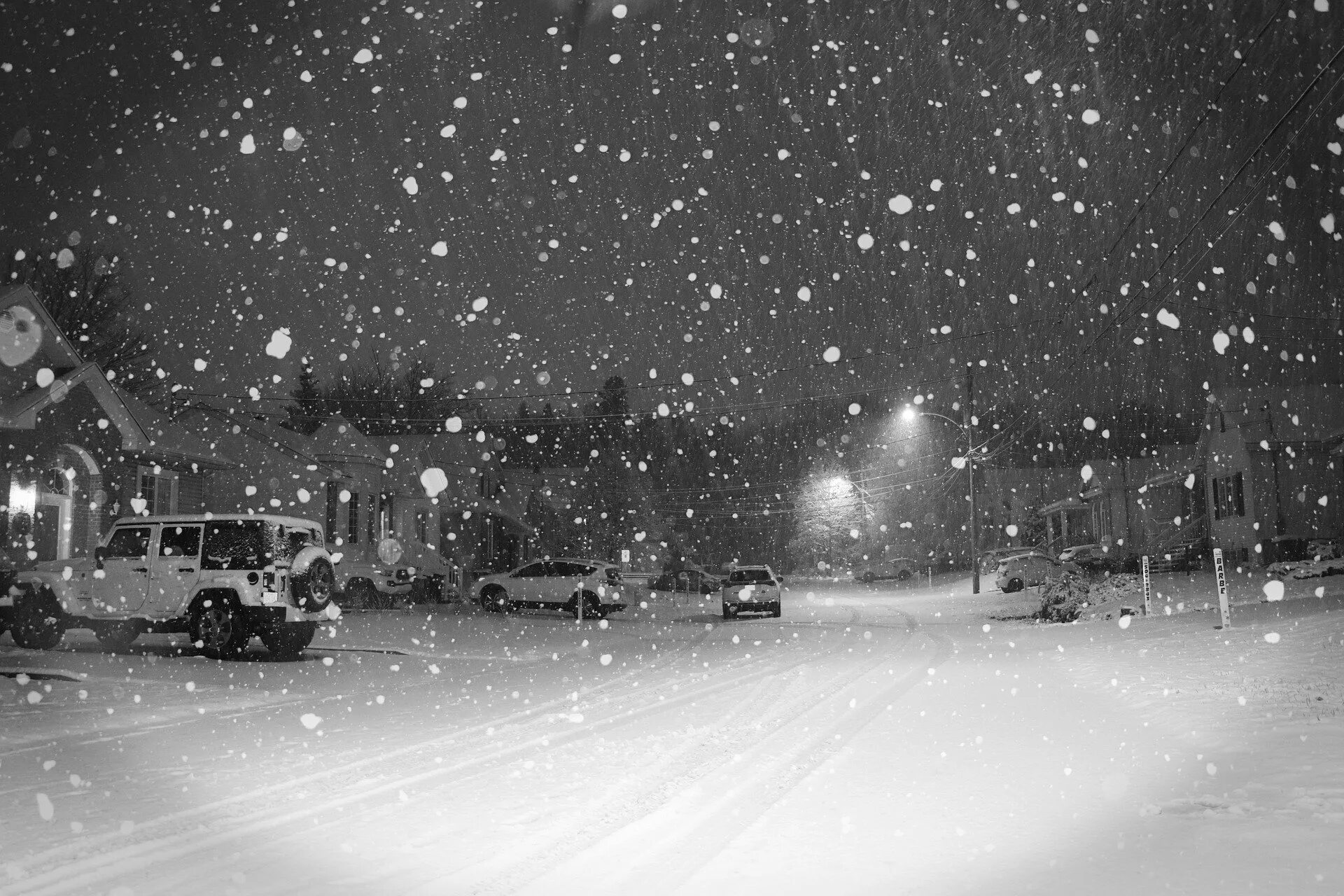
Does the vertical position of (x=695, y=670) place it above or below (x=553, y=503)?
below

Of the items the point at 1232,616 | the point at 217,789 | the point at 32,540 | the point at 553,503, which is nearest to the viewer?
the point at 217,789

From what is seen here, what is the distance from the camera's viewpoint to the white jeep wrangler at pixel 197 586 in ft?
55.9

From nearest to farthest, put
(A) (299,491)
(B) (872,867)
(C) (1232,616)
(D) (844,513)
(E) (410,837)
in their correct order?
(B) (872,867), (E) (410,837), (C) (1232,616), (A) (299,491), (D) (844,513)

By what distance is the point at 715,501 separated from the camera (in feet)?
299

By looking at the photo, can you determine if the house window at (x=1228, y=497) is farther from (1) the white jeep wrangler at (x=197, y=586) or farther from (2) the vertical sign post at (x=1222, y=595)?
(1) the white jeep wrangler at (x=197, y=586)

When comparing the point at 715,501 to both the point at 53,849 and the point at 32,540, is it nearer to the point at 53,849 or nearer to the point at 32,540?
the point at 32,540

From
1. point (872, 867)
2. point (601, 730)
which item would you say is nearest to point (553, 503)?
point (601, 730)

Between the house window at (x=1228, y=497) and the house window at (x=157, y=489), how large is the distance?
37478mm

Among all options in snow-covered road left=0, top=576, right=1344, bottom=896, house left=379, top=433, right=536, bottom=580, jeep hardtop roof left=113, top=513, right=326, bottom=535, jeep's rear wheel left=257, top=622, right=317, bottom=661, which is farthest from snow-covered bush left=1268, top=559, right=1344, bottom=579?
house left=379, top=433, right=536, bottom=580

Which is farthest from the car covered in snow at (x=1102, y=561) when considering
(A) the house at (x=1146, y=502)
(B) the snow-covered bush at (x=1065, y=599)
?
(B) the snow-covered bush at (x=1065, y=599)

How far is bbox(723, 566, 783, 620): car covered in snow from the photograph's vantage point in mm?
33656

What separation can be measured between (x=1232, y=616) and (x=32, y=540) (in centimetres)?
2574

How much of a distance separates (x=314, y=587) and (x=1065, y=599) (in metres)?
A: 20.6

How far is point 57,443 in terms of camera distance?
25.1 metres
